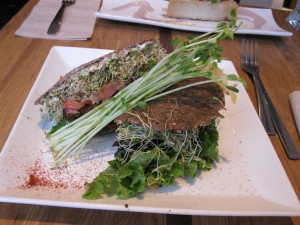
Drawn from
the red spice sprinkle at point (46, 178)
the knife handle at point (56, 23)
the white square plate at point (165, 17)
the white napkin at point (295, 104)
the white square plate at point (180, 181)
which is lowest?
the red spice sprinkle at point (46, 178)

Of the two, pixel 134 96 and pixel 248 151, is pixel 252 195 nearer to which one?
pixel 248 151

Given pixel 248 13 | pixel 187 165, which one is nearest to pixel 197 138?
pixel 187 165

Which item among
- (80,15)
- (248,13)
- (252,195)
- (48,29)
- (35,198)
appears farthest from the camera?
(248,13)

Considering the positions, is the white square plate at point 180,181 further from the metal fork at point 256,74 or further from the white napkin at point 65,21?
the white napkin at point 65,21

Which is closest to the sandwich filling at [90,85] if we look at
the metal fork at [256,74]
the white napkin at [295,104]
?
the metal fork at [256,74]

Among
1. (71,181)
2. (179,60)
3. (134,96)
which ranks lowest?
(71,181)

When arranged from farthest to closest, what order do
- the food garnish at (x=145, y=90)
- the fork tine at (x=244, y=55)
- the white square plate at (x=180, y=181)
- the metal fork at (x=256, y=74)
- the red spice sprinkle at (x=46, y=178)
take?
the fork tine at (x=244, y=55) → the metal fork at (x=256, y=74) → the food garnish at (x=145, y=90) → the red spice sprinkle at (x=46, y=178) → the white square plate at (x=180, y=181)
